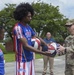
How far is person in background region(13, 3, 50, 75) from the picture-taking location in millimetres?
5406

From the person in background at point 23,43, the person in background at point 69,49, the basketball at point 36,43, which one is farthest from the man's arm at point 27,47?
the person in background at point 69,49

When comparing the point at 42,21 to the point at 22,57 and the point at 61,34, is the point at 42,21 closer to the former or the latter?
the point at 61,34

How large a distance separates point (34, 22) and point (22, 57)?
150 ft

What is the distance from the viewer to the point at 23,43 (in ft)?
17.6

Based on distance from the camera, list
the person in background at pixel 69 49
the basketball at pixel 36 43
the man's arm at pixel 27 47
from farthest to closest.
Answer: the person in background at pixel 69 49
the basketball at pixel 36 43
the man's arm at pixel 27 47

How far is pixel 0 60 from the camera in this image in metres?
5.21

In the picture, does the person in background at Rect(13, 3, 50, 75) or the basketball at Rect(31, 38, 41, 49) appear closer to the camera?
the person in background at Rect(13, 3, 50, 75)

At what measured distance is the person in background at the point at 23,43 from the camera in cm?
541

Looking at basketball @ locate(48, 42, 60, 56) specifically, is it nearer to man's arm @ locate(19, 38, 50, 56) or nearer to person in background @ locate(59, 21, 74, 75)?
man's arm @ locate(19, 38, 50, 56)

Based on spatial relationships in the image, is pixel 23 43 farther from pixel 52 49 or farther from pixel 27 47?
pixel 52 49

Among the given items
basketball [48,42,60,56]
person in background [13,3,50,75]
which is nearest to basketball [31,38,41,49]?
person in background [13,3,50,75]

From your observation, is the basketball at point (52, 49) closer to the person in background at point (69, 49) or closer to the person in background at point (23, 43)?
the person in background at point (23, 43)

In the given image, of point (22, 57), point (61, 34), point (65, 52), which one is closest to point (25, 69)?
point (22, 57)

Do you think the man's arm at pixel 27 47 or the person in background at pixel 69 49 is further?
the person in background at pixel 69 49
